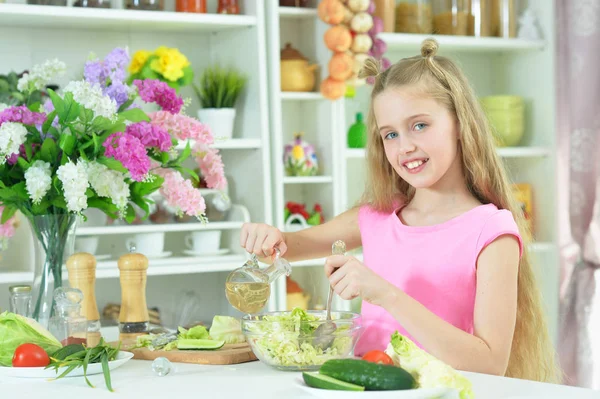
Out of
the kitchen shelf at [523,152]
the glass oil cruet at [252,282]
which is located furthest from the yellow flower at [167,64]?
the glass oil cruet at [252,282]

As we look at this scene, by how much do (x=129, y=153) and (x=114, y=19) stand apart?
1.31 meters

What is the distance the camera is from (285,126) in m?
3.24

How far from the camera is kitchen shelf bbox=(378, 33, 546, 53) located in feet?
10.2

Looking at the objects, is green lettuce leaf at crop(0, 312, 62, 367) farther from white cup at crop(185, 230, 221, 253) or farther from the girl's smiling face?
white cup at crop(185, 230, 221, 253)

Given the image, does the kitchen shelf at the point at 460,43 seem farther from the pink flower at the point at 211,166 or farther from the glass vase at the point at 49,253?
the glass vase at the point at 49,253

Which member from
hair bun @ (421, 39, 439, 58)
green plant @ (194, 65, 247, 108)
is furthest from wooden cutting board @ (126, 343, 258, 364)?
green plant @ (194, 65, 247, 108)

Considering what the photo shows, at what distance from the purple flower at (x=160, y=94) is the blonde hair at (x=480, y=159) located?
1.28ft

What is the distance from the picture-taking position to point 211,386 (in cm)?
122

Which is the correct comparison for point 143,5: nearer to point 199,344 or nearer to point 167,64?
point 167,64

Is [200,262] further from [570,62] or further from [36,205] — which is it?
[570,62]

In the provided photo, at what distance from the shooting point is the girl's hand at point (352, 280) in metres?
1.35

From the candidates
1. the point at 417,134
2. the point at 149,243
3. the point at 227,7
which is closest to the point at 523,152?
the point at 227,7

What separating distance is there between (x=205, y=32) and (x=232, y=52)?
173 mm

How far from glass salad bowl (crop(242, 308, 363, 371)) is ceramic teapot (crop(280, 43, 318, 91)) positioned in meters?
1.77
